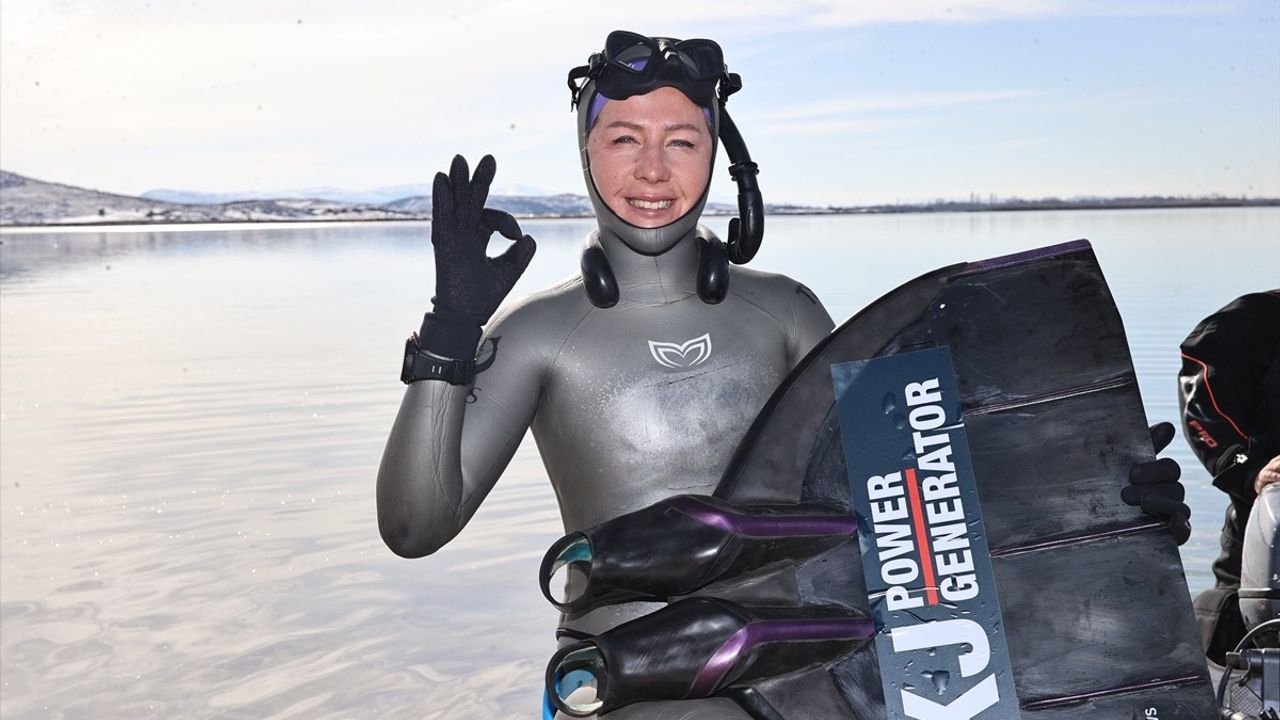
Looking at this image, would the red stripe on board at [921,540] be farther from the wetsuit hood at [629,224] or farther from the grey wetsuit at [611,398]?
the wetsuit hood at [629,224]

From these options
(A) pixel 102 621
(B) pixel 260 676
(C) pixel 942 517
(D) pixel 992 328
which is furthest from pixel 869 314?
(A) pixel 102 621

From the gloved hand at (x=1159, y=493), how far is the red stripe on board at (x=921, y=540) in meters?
0.38

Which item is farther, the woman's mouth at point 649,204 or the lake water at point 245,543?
the lake water at point 245,543

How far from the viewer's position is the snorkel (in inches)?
102

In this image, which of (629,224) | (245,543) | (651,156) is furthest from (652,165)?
(245,543)

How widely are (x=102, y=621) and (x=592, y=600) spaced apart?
473cm

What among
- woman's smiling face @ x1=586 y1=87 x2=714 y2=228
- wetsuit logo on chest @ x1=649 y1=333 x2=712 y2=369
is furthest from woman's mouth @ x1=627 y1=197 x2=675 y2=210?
wetsuit logo on chest @ x1=649 y1=333 x2=712 y2=369

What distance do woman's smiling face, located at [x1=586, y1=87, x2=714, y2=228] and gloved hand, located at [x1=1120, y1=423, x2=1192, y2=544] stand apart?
1.04 m

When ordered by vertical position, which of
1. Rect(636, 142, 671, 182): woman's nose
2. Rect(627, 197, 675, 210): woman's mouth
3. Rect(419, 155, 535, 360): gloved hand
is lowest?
Rect(419, 155, 535, 360): gloved hand

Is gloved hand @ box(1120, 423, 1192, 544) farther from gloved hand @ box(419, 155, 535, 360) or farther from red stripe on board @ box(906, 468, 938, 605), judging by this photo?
gloved hand @ box(419, 155, 535, 360)

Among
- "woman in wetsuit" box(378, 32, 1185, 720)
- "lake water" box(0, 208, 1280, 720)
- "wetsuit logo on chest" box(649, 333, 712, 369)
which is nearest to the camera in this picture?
"woman in wetsuit" box(378, 32, 1185, 720)

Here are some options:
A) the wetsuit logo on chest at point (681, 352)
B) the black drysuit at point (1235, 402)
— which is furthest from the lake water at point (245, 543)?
the wetsuit logo on chest at point (681, 352)

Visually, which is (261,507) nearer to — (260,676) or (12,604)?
(12,604)

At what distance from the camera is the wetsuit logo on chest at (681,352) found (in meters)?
2.56
